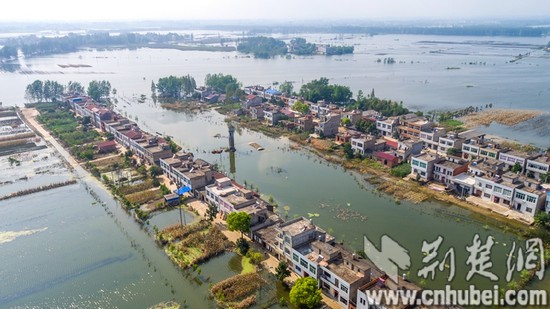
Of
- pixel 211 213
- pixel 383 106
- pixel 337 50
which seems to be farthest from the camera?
pixel 337 50

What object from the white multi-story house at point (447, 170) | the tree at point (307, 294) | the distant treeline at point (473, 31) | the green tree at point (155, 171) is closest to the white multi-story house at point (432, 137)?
the white multi-story house at point (447, 170)

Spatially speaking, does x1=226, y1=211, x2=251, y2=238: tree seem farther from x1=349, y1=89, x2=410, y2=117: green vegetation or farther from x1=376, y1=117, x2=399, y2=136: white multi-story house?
x1=349, y1=89, x2=410, y2=117: green vegetation

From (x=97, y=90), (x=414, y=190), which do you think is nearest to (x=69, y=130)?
(x=97, y=90)

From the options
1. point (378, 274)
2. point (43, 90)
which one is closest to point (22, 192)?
point (378, 274)

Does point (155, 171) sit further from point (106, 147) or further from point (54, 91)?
point (54, 91)

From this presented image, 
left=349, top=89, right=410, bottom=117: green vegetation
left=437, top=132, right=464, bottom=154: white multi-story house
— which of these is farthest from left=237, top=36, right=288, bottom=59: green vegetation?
left=437, top=132, right=464, bottom=154: white multi-story house

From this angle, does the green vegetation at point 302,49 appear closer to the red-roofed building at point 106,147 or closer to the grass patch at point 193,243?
the red-roofed building at point 106,147
